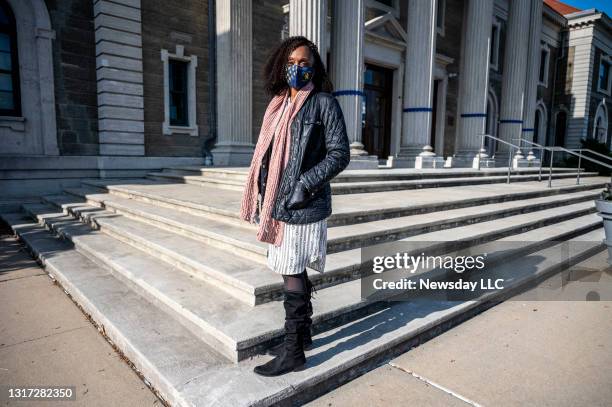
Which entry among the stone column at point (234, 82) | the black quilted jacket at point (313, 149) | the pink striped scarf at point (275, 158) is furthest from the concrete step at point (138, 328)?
the stone column at point (234, 82)

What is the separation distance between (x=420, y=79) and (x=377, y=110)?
3.43m

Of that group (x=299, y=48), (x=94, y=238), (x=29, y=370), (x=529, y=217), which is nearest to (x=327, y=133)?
(x=299, y=48)

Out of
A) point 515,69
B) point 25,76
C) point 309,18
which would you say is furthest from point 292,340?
point 515,69

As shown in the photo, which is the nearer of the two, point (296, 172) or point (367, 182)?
point (296, 172)

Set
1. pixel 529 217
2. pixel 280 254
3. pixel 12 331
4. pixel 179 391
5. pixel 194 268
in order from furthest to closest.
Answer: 1. pixel 529 217
2. pixel 194 268
3. pixel 12 331
4. pixel 280 254
5. pixel 179 391

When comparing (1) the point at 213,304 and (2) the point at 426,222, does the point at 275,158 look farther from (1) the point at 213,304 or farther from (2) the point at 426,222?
(2) the point at 426,222

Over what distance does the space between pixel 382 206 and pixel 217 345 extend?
3.25 metres

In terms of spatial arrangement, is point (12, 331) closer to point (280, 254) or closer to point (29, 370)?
point (29, 370)

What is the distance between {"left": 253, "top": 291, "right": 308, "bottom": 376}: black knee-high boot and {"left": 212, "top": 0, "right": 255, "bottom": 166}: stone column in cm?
836

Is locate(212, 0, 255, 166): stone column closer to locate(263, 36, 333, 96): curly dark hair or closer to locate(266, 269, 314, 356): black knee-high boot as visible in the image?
locate(263, 36, 333, 96): curly dark hair

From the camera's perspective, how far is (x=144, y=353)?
2477 mm

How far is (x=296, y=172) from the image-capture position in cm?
216

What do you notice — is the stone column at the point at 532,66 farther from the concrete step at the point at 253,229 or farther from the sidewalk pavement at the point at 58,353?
the sidewalk pavement at the point at 58,353

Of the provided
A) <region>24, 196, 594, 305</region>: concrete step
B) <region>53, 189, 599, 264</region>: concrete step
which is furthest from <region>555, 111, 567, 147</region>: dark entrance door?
<region>24, 196, 594, 305</region>: concrete step
